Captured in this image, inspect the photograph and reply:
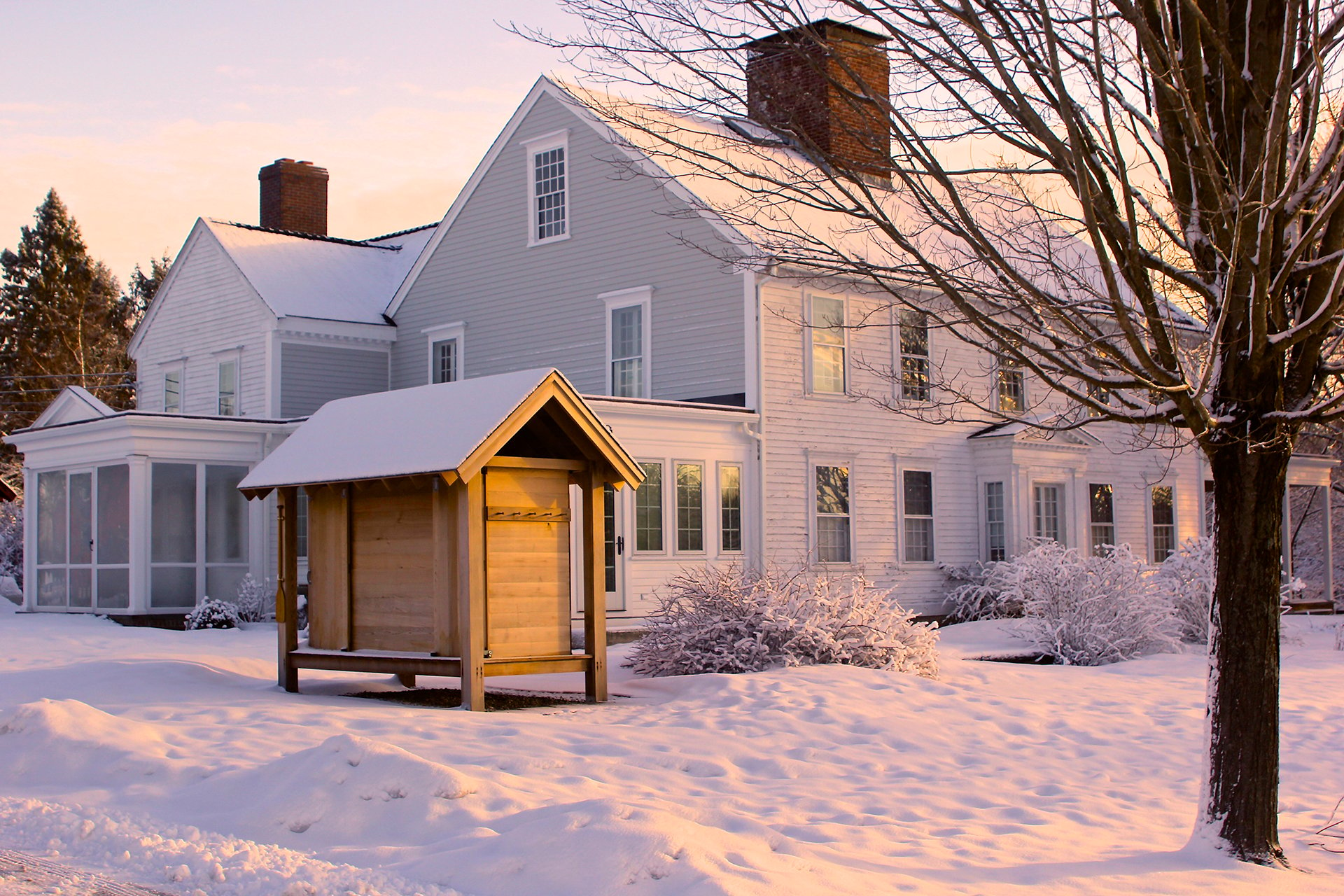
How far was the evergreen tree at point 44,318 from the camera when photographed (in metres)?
51.7

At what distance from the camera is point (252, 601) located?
2177cm

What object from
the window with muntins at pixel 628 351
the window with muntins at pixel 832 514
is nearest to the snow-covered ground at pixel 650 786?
the window with muntins at pixel 832 514

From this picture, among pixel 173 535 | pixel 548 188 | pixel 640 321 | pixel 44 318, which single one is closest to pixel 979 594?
pixel 640 321

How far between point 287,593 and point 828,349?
11674 mm

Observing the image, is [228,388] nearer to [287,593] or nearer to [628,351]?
[628,351]

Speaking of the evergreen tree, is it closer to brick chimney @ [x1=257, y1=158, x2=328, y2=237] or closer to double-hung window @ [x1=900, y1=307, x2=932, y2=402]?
brick chimney @ [x1=257, y1=158, x2=328, y2=237]

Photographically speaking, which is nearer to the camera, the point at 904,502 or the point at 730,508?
the point at 730,508

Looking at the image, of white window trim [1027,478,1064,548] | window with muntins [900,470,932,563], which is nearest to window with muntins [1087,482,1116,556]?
white window trim [1027,478,1064,548]

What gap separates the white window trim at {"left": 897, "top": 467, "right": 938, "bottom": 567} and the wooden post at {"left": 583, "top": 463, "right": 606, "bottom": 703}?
446 inches

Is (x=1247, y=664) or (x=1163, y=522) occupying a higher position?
(x=1163, y=522)

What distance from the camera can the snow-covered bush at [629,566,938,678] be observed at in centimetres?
1412

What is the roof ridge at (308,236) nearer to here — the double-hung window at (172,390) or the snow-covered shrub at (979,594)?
the double-hung window at (172,390)

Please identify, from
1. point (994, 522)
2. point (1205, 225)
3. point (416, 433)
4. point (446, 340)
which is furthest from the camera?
point (446, 340)

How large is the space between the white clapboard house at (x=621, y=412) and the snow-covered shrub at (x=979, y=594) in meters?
0.33
